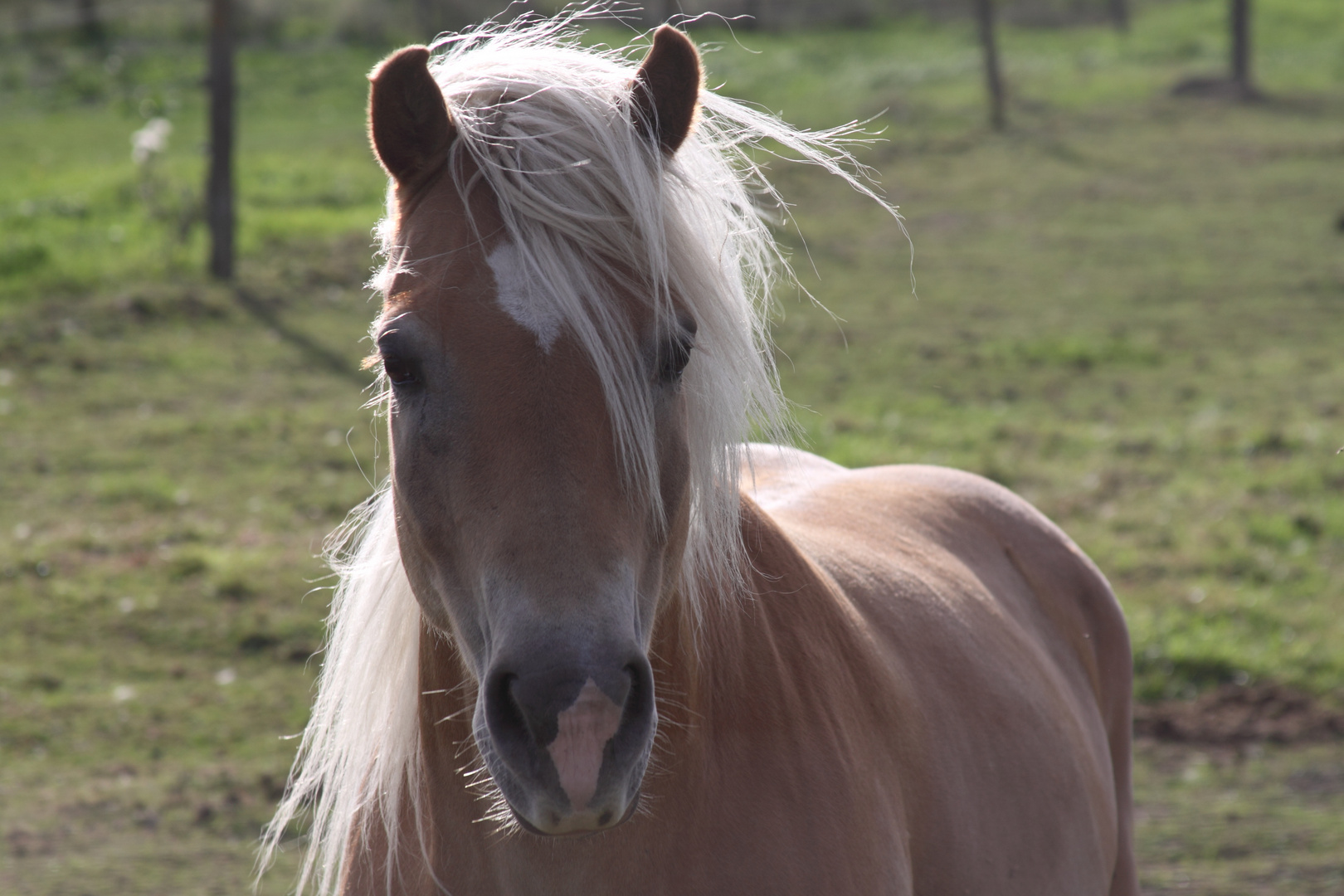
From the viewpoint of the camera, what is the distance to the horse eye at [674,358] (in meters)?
1.63

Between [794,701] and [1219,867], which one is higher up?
[794,701]

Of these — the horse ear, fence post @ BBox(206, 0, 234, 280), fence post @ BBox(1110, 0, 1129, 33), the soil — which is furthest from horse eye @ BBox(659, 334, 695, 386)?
fence post @ BBox(1110, 0, 1129, 33)

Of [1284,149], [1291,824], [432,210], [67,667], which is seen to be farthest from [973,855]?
[1284,149]

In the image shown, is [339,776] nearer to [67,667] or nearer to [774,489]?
[774,489]

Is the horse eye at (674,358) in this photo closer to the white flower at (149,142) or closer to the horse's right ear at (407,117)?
the horse's right ear at (407,117)

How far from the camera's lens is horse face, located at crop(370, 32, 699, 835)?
4.53 feet

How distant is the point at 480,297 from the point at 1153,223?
1368 centimetres

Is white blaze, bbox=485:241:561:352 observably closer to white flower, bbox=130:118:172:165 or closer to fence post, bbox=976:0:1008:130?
white flower, bbox=130:118:172:165

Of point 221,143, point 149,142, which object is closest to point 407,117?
point 221,143

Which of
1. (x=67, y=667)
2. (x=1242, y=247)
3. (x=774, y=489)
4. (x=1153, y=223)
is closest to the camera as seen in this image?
(x=774, y=489)

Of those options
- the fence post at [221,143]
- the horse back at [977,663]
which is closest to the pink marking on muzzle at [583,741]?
the horse back at [977,663]

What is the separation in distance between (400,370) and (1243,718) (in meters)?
4.58

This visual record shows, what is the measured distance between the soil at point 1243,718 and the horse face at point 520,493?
4.03m

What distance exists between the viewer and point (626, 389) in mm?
1557
